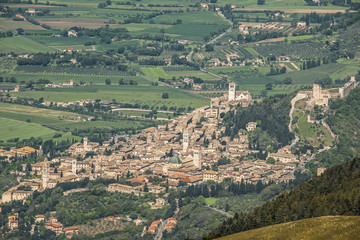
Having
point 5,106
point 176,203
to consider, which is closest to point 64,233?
point 176,203

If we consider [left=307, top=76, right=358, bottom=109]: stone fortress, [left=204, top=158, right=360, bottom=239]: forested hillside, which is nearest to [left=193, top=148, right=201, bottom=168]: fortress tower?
[left=307, top=76, right=358, bottom=109]: stone fortress

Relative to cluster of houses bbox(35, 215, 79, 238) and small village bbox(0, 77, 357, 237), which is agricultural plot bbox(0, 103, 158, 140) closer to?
small village bbox(0, 77, 357, 237)

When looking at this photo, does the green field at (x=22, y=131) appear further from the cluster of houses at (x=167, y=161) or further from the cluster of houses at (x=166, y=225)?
the cluster of houses at (x=166, y=225)

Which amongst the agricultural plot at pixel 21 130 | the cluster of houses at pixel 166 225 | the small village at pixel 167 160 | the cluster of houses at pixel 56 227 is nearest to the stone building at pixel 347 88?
the small village at pixel 167 160

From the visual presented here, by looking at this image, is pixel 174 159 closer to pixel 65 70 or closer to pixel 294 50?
pixel 65 70

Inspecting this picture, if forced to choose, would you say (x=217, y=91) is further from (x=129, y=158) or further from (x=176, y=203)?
(x=176, y=203)

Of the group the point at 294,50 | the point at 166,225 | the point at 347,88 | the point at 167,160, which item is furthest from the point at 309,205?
the point at 294,50
